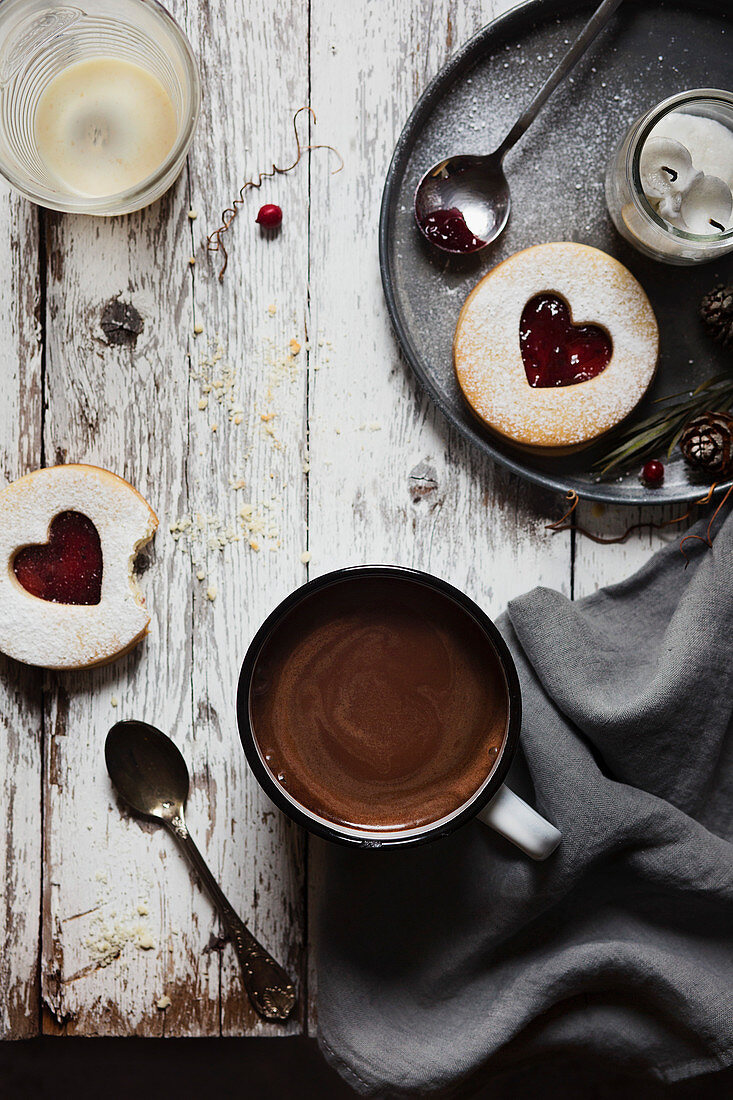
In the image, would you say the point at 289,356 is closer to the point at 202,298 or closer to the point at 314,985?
the point at 202,298

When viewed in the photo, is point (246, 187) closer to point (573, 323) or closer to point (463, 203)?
point (463, 203)

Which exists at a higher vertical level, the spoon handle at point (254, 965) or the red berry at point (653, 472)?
the red berry at point (653, 472)

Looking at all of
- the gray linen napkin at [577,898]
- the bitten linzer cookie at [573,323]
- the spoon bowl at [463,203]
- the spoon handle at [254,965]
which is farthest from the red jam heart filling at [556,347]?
the spoon handle at [254,965]

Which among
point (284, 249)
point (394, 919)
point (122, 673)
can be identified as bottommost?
point (394, 919)

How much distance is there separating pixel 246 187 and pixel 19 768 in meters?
0.80

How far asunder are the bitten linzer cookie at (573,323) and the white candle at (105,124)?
1.43 ft

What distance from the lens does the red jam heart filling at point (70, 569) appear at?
1.00 metres

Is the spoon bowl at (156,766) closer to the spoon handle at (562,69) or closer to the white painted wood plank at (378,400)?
the white painted wood plank at (378,400)

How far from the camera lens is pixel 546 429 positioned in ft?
3.18

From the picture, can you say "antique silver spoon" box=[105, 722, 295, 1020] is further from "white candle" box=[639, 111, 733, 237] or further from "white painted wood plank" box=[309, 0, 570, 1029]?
"white candle" box=[639, 111, 733, 237]

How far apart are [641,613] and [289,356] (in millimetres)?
551

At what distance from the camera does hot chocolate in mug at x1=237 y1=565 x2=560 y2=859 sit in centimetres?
86

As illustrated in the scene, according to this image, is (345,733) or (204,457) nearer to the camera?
(345,733)

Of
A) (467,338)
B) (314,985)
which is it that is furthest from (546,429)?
(314,985)
